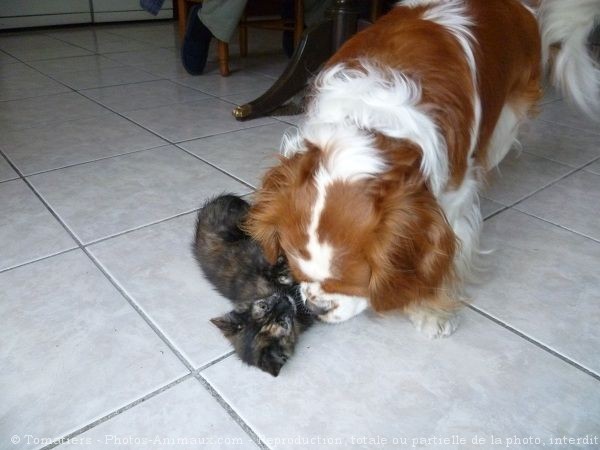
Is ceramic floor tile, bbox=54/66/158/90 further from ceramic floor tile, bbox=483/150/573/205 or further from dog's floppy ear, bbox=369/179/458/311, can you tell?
dog's floppy ear, bbox=369/179/458/311

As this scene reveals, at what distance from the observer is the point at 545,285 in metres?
1.36

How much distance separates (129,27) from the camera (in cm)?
493

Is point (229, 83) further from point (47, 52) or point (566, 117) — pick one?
point (566, 117)

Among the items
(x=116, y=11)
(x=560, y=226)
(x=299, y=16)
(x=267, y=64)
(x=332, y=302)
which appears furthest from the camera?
(x=116, y=11)

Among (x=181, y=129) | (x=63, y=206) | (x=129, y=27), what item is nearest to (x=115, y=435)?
(x=63, y=206)

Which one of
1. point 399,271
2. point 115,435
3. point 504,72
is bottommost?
point 115,435

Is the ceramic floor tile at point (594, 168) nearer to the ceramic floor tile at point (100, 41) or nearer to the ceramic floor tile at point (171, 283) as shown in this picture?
the ceramic floor tile at point (171, 283)

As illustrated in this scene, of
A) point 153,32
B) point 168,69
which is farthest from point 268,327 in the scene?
point 153,32

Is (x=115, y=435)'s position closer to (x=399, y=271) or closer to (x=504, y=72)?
(x=399, y=271)

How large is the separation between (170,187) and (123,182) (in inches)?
7.4

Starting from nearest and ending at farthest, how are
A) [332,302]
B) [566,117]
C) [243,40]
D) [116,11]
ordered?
1. [332,302]
2. [566,117]
3. [243,40]
4. [116,11]

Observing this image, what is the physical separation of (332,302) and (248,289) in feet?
0.88

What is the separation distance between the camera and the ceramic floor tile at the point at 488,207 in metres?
1.70

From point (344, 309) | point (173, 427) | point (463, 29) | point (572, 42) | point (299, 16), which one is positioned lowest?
point (173, 427)
